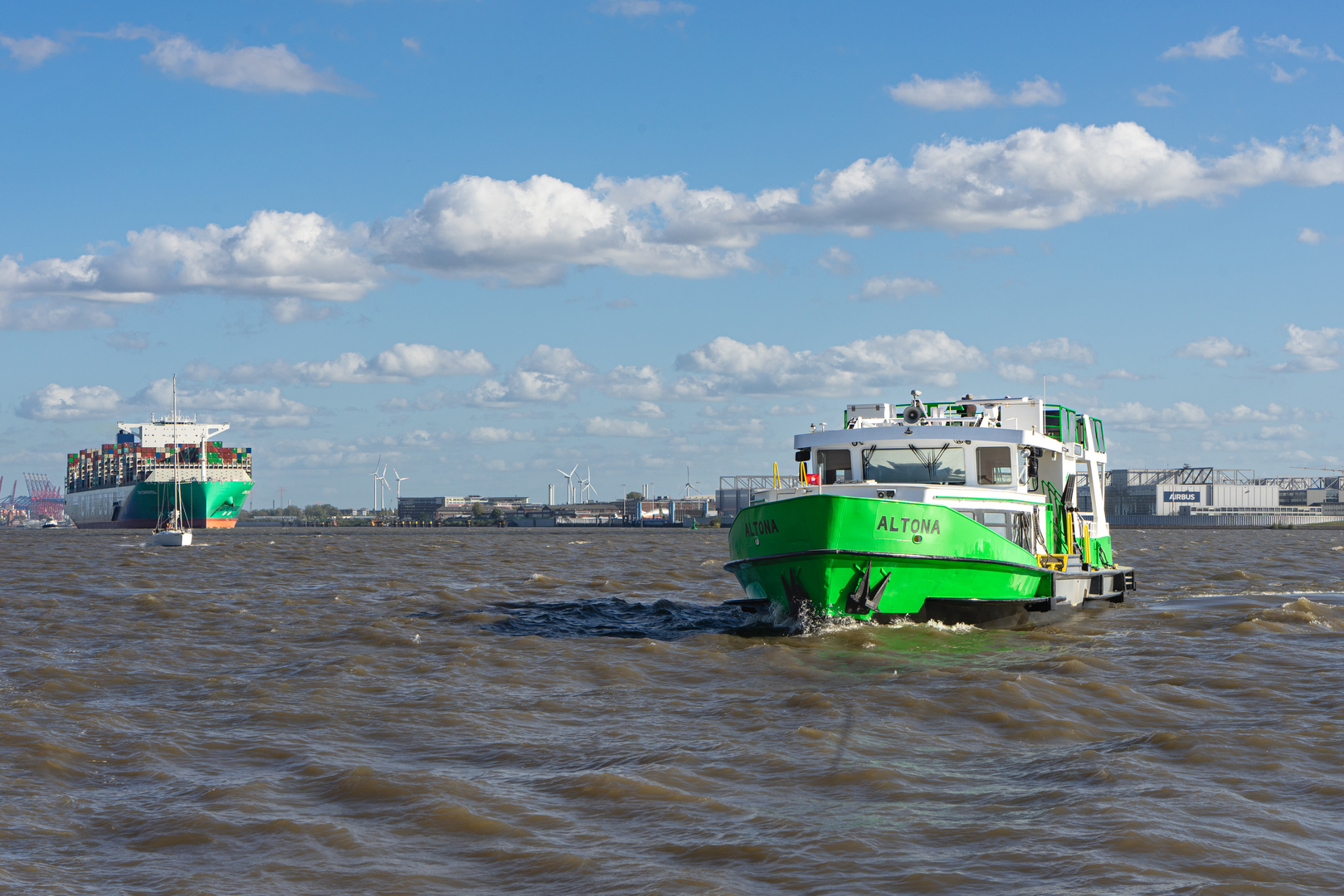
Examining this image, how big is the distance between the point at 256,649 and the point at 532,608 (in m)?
8.45

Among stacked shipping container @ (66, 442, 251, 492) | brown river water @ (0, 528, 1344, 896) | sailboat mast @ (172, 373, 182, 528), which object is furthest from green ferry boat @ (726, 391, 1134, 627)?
stacked shipping container @ (66, 442, 251, 492)

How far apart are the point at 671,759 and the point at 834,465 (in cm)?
1194

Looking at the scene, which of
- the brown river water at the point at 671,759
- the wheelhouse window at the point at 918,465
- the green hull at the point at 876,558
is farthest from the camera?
the wheelhouse window at the point at 918,465

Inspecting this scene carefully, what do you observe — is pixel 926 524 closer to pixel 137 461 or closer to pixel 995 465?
pixel 995 465

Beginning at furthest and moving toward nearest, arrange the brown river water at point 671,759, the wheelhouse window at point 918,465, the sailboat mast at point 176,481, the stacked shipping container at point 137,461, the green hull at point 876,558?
the stacked shipping container at point 137,461 → the sailboat mast at point 176,481 → the wheelhouse window at point 918,465 → the green hull at point 876,558 → the brown river water at point 671,759

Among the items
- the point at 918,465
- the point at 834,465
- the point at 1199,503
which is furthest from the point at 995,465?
the point at 1199,503

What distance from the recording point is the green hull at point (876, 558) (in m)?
18.1

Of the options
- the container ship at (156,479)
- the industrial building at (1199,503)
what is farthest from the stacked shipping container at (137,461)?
the industrial building at (1199,503)

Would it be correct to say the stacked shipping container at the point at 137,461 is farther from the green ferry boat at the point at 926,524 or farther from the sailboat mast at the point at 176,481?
the green ferry boat at the point at 926,524

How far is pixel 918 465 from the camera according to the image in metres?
21.3

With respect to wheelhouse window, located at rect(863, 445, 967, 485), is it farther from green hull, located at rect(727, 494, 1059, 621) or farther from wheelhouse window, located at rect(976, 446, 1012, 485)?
green hull, located at rect(727, 494, 1059, 621)

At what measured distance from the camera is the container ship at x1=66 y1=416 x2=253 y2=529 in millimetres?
137000

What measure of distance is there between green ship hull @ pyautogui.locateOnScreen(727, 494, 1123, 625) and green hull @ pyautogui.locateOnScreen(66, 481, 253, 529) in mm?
120604

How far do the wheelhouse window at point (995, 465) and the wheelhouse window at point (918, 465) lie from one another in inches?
15.6
